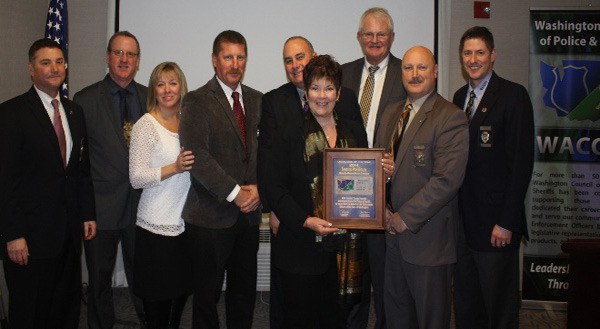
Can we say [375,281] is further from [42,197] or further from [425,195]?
[42,197]

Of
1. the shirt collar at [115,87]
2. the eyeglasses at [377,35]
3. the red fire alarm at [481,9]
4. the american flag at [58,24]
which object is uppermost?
the red fire alarm at [481,9]

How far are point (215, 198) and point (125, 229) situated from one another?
106cm

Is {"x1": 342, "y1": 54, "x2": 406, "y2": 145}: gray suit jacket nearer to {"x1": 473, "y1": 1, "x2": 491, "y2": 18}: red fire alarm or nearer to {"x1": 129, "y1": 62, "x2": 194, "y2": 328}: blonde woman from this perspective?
{"x1": 129, "y1": 62, "x2": 194, "y2": 328}: blonde woman

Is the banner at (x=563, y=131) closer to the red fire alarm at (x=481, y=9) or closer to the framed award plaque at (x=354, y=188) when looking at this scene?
the red fire alarm at (x=481, y=9)

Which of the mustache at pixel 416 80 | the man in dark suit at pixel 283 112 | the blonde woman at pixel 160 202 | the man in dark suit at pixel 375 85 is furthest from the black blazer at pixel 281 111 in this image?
the blonde woman at pixel 160 202

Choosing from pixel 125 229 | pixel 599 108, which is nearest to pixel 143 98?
pixel 125 229

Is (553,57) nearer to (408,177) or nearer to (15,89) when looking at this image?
(408,177)

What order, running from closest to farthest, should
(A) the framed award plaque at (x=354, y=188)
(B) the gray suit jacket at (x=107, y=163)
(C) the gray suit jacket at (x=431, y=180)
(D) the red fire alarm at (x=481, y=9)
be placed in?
1. (A) the framed award plaque at (x=354, y=188)
2. (C) the gray suit jacket at (x=431, y=180)
3. (B) the gray suit jacket at (x=107, y=163)
4. (D) the red fire alarm at (x=481, y=9)

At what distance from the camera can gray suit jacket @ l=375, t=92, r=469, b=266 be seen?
2.82 metres

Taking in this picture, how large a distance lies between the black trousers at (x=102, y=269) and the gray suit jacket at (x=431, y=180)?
2.03m

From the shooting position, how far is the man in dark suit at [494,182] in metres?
3.16

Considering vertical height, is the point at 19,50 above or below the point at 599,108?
above

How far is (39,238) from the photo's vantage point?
10.4 feet

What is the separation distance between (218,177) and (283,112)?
0.52 metres
